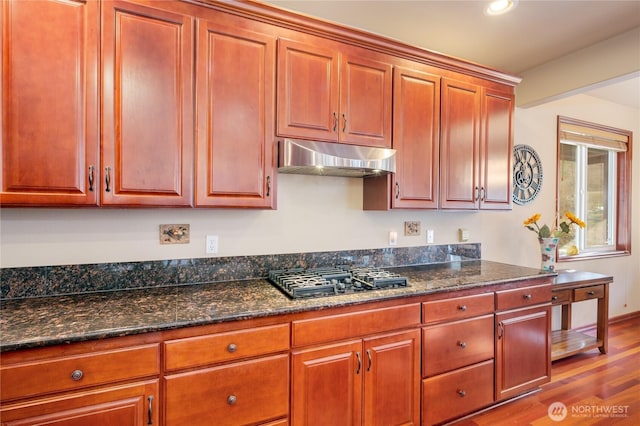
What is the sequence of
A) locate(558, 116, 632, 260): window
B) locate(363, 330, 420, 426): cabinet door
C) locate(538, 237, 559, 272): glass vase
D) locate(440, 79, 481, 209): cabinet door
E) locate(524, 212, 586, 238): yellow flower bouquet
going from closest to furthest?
locate(363, 330, 420, 426): cabinet door < locate(440, 79, 481, 209): cabinet door < locate(538, 237, 559, 272): glass vase < locate(524, 212, 586, 238): yellow flower bouquet < locate(558, 116, 632, 260): window

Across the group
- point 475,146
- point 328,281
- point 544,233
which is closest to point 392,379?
point 328,281

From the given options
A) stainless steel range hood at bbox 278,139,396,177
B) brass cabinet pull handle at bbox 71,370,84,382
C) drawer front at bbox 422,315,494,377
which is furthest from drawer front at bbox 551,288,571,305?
brass cabinet pull handle at bbox 71,370,84,382

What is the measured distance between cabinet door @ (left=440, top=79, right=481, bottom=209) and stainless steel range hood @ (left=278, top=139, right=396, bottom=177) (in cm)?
55

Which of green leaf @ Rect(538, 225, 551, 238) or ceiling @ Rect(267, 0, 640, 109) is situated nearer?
ceiling @ Rect(267, 0, 640, 109)

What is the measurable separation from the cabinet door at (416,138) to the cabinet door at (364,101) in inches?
3.2

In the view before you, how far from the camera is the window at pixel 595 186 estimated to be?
3754mm

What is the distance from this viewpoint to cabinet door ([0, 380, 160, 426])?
116 centimetres

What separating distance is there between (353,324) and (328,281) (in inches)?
12.1

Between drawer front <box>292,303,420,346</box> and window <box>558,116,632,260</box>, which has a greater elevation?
window <box>558,116,632,260</box>

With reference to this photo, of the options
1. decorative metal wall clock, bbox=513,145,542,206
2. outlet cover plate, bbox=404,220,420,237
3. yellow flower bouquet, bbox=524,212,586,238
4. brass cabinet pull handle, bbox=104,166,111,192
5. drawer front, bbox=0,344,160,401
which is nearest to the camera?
drawer front, bbox=0,344,160,401

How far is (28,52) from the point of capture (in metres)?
1.40

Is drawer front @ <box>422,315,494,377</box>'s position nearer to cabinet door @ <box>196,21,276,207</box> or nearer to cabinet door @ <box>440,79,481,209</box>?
cabinet door @ <box>440,79,481,209</box>

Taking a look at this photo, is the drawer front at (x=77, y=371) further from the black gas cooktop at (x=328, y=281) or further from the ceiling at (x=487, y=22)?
the ceiling at (x=487, y=22)

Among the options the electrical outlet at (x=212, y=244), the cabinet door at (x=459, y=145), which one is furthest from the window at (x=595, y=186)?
the electrical outlet at (x=212, y=244)
